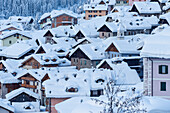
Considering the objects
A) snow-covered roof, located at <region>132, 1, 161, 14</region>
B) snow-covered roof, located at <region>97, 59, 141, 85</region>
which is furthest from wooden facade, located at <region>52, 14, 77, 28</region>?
snow-covered roof, located at <region>97, 59, 141, 85</region>

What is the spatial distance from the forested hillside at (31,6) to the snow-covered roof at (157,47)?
407ft

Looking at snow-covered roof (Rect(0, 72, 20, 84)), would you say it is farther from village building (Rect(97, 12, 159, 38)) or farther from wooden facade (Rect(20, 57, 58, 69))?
village building (Rect(97, 12, 159, 38))

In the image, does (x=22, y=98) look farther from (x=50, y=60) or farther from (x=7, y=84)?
(x=50, y=60)

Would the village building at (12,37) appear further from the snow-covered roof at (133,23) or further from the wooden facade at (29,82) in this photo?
the wooden facade at (29,82)

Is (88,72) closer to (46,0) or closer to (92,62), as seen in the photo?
(92,62)

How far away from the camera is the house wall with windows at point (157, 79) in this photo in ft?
98.9

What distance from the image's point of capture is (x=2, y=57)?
7344 cm

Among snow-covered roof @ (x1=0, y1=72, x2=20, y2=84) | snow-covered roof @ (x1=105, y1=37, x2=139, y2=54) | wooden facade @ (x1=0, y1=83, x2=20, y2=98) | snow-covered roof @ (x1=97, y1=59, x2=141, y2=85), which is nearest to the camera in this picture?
snow-covered roof @ (x1=97, y1=59, x2=141, y2=85)

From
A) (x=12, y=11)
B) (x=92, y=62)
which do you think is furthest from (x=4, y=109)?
(x=12, y=11)

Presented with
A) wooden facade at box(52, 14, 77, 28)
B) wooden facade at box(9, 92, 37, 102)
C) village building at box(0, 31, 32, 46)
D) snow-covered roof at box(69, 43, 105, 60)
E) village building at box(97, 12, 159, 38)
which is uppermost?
wooden facade at box(52, 14, 77, 28)

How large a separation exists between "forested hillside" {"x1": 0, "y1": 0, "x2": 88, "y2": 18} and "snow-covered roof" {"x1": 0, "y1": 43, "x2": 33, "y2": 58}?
7872cm

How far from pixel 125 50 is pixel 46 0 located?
116 metres

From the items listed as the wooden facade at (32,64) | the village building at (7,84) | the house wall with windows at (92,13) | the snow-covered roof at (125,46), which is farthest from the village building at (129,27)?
the house wall with windows at (92,13)

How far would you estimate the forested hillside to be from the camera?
156625mm
